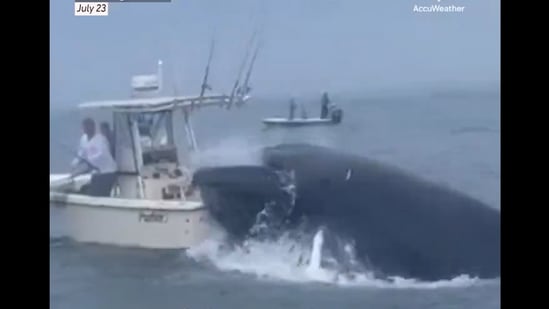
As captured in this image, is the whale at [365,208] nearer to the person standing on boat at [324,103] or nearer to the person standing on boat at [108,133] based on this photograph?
the person standing on boat at [324,103]

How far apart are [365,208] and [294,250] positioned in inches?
9.3

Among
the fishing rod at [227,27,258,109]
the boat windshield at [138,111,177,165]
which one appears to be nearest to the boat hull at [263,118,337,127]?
the fishing rod at [227,27,258,109]

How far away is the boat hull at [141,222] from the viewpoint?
2688 mm

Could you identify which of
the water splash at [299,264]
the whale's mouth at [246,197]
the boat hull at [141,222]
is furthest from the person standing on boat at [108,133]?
the water splash at [299,264]

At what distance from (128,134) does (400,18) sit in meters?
0.84

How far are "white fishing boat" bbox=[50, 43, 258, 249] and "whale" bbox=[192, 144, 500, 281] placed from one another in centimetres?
7

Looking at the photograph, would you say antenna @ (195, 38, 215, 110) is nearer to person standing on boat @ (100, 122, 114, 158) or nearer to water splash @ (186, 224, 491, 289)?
person standing on boat @ (100, 122, 114, 158)

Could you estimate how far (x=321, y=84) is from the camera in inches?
106

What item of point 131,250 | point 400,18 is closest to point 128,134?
point 131,250

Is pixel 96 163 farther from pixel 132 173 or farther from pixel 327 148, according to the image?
pixel 327 148

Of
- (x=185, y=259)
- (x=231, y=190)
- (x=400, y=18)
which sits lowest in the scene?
(x=185, y=259)

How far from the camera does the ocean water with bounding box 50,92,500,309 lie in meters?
2.69

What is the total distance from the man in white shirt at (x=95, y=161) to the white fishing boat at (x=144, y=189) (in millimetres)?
19
